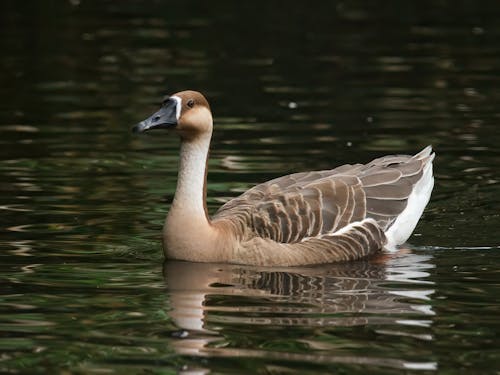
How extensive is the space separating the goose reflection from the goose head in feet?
4.06

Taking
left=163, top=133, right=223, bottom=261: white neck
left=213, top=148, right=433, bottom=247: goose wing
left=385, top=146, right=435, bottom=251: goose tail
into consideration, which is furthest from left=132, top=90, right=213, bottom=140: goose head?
left=385, top=146, right=435, bottom=251: goose tail

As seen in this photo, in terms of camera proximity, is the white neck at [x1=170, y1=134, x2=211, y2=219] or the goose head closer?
the goose head

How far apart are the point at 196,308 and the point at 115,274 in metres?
1.50

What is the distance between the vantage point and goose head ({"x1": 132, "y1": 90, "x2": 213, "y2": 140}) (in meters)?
13.1

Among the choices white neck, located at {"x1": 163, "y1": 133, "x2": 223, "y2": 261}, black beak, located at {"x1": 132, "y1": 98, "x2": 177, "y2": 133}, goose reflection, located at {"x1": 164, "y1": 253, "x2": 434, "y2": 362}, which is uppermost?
black beak, located at {"x1": 132, "y1": 98, "x2": 177, "y2": 133}

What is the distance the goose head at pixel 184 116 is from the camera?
1307 cm

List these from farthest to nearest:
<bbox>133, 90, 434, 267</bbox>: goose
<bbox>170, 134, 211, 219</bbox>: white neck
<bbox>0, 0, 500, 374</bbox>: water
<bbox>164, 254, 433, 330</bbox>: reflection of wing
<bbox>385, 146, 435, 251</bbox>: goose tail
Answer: <bbox>385, 146, 435, 251</bbox>: goose tail → <bbox>170, 134, 211, 219</bbox>: white neck → <bbox>133, 90, 434, 267</bbox>: goose → <bbox>164, 254, 433, 330</bbox>: reflection of wing → <bbox>0, 0, 500, 374</bbox>: water

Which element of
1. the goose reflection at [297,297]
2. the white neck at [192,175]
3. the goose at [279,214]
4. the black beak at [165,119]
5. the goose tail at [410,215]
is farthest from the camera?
the goose tail at [410,215]

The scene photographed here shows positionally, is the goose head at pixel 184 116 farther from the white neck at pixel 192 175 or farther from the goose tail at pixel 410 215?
the goose tail at pixel 410 215

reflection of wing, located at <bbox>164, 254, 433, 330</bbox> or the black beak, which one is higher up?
the black beak

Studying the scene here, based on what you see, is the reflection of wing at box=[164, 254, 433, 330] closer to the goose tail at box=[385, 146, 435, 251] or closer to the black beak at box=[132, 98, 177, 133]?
the goose tail at box=[385, 146, 435, 251]

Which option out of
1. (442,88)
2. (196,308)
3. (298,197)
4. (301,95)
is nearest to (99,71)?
(301,95)

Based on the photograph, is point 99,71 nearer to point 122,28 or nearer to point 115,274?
point 122,28

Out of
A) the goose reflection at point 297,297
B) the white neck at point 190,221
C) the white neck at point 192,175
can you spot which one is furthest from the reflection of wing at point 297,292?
the white neck at point 192,175
